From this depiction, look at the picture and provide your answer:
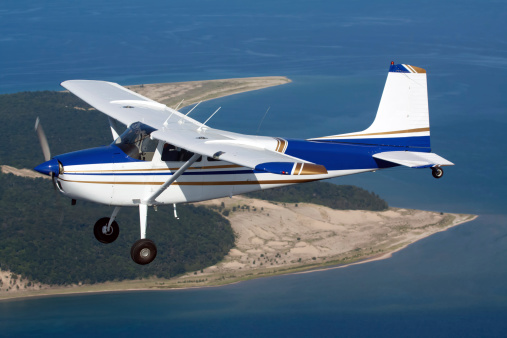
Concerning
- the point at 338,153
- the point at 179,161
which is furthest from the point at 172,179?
the point at 338,153

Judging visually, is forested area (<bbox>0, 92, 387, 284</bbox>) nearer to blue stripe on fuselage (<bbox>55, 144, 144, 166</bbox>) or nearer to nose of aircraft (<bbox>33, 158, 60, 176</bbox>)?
blue stripe on fuselage (<bbox>55, 144, 144, 166</bbox>)

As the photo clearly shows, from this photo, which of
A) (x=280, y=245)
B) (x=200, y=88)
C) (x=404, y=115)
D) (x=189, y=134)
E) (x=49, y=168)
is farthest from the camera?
(x=200, y=88)

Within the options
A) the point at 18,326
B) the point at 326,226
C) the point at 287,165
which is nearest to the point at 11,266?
the point at 18,326

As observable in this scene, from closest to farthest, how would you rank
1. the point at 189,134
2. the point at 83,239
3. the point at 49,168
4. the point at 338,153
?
the point at 49,168, the point at 189,134, the point at 338,153, the point at 83,239

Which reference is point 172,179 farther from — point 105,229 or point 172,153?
point 105,229

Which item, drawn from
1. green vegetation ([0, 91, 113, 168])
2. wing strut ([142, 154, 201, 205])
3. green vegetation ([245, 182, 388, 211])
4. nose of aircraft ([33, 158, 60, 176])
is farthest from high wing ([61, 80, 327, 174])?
green vegetation ([245, 182, 388, 211])

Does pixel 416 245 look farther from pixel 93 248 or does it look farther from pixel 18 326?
pixel 18 326
